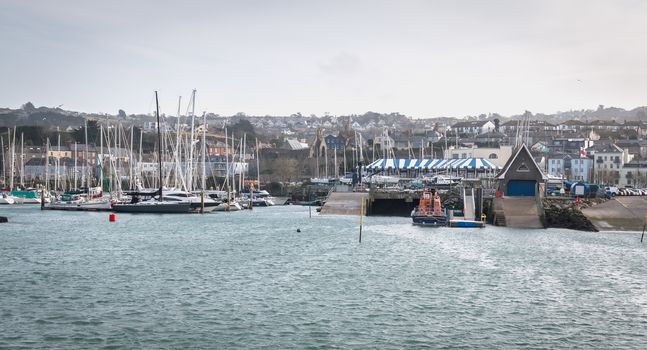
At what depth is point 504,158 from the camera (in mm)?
147875

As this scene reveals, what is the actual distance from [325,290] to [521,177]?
1761 inches

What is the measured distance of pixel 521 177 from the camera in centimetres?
7744

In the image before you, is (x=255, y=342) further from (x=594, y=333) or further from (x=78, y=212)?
(x=78, y=212)

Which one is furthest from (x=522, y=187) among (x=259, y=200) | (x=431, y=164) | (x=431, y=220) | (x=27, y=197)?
(x=27, y=197)

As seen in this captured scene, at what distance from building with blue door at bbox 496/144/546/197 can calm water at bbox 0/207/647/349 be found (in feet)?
43.3

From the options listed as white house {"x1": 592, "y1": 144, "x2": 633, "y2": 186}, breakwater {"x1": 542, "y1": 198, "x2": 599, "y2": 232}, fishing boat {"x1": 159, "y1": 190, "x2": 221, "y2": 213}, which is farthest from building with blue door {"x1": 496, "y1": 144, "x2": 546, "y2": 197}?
white house {"x1": 592, "y1": 144, "x2": 633, "y2": 186}

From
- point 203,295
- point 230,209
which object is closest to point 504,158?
point 230,209

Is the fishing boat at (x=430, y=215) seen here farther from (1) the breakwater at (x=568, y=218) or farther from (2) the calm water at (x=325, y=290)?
(1) the breakwater at (x=568, y=218)

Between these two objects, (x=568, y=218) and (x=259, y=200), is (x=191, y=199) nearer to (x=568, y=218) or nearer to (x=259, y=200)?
(x=259, y=200)

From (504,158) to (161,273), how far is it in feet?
372

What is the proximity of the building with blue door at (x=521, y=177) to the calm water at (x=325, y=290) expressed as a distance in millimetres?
13200

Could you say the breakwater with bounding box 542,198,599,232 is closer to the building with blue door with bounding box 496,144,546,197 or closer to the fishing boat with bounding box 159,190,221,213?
the building with blue door with bounding box 496,144,546,197

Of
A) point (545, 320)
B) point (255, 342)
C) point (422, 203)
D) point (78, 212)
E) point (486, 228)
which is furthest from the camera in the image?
point (78, 212)

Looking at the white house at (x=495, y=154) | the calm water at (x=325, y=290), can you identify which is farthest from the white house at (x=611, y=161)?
the calm water at (x=325, y=290)
